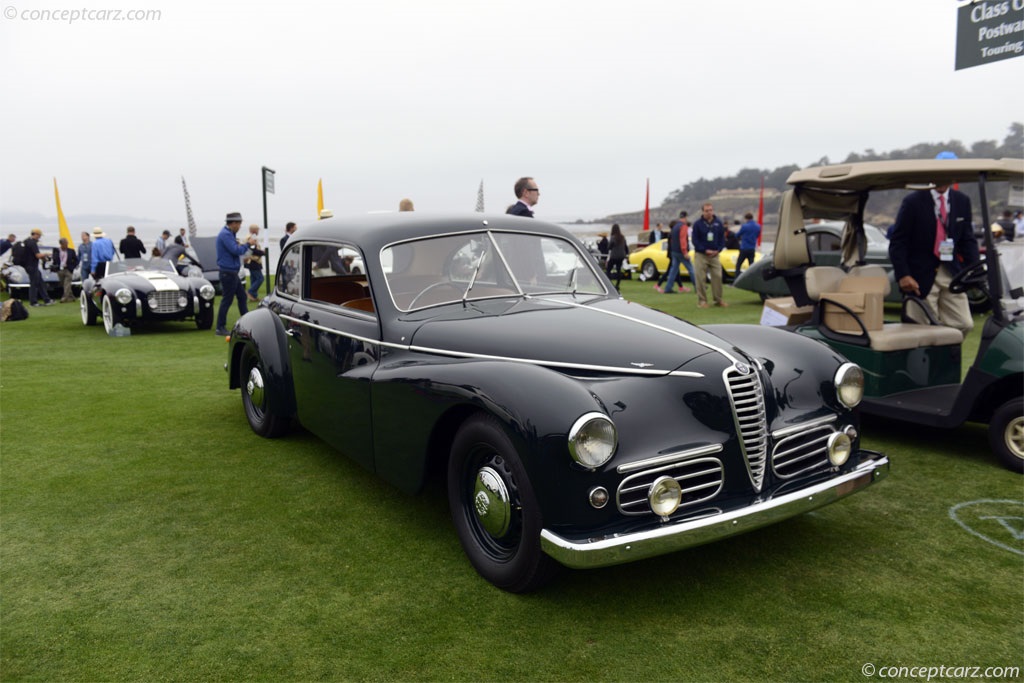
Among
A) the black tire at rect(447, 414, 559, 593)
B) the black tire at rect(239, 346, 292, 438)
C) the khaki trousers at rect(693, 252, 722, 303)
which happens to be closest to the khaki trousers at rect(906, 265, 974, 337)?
the black tire at rect(447, 414, 559, 593)

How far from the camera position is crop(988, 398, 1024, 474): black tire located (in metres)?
4.45

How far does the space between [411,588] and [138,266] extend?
11035 mm

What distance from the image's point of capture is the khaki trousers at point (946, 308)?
563cm

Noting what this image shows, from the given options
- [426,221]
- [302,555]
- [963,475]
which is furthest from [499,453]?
[963,475]

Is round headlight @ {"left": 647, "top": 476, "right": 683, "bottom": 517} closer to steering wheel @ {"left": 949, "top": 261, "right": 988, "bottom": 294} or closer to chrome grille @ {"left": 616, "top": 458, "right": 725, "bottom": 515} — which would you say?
chrome grille @ {"left": 616, "top": 458, "right": 725, "bottom": 515}

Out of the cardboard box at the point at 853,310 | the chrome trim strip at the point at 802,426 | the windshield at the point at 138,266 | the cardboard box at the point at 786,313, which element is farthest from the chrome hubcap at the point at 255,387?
the windshield at the point at 138,266

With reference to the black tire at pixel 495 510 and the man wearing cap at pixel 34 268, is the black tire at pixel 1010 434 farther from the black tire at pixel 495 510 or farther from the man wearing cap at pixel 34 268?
the man wearing cap at pixel 34 268

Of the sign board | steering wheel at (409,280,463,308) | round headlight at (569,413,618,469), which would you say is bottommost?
round headlight at (569,413,618,469)

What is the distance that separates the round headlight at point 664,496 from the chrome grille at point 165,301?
33.9 feet

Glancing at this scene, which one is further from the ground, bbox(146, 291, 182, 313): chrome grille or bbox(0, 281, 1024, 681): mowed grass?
bbox(146, 291, 182, 313): chrome grille

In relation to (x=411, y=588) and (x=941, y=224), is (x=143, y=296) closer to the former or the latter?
(x=411, y=588)

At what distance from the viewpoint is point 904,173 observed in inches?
195

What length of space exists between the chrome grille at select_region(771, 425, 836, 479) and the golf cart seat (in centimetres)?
195

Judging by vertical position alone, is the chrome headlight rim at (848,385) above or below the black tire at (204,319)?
above
